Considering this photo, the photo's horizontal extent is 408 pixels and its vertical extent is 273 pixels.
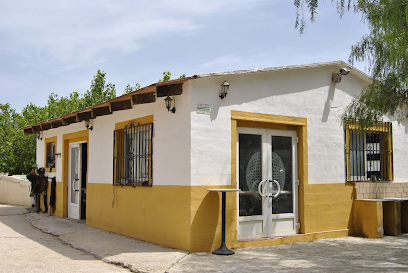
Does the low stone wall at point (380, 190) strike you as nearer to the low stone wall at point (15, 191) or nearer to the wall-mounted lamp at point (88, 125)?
the wall-mounted lamp at point (88, 125)

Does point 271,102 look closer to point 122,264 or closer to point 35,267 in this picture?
point 122,264

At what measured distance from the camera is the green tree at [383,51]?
5.58 m

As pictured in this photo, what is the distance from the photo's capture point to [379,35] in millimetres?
6328

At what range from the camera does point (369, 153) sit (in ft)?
29.1

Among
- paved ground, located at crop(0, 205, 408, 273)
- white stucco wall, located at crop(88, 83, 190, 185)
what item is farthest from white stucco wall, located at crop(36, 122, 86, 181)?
paved ground, located at crop(0, 205, 408, 273)

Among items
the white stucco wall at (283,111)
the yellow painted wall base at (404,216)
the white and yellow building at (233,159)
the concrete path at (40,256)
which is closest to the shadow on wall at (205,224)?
the white and yellow building at (233,159)

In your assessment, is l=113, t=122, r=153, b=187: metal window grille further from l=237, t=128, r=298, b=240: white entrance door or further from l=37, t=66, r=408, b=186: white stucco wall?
l=237, t=128, r=298, b=240: white entrance door

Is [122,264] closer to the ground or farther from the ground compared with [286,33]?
closer to the ground

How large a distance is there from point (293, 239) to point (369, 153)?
3.00 meters

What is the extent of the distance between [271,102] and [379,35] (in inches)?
82.9

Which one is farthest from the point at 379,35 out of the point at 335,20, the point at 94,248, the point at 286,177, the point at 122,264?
the point at 94,248

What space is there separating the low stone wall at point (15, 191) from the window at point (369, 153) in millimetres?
12115

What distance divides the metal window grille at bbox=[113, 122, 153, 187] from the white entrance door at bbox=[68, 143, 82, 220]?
8.78 ft

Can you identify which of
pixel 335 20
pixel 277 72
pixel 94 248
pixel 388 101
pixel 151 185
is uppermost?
pixel 335 20
